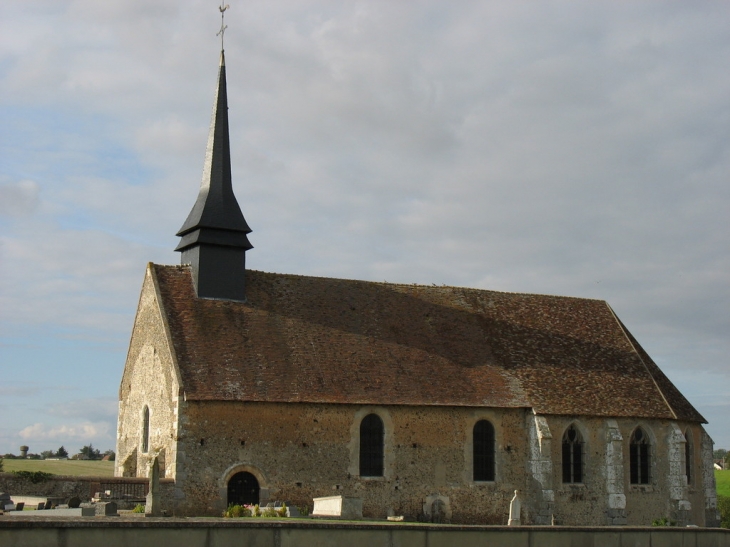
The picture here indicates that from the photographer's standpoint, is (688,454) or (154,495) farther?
(688,454)

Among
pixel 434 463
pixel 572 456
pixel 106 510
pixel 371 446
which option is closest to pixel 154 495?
pixel 106 510

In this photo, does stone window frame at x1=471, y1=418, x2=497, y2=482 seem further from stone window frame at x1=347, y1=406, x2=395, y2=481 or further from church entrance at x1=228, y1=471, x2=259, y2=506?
church entrance at x1=228, y1=471, x2=259, y2=506

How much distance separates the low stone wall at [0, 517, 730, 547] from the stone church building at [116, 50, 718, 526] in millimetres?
9719

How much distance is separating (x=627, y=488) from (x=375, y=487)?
8879 mm

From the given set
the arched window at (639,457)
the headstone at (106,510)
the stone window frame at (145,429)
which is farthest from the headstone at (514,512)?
the stone window frame at (145,429)

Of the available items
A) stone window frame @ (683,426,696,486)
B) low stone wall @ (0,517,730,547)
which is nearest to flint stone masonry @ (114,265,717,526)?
stone window frame @ (683,426,696,486)

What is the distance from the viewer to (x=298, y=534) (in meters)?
15.5

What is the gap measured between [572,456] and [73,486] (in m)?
15.6

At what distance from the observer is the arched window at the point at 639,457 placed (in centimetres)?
3048

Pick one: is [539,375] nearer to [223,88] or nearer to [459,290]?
[459,290]

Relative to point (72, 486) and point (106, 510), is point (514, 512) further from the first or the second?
point (72, 486)

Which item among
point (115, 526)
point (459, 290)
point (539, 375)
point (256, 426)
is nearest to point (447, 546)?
point (115, 526)

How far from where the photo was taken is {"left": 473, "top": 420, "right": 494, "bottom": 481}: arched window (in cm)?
2878

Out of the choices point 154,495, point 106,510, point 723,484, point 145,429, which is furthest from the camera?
point 723,484
